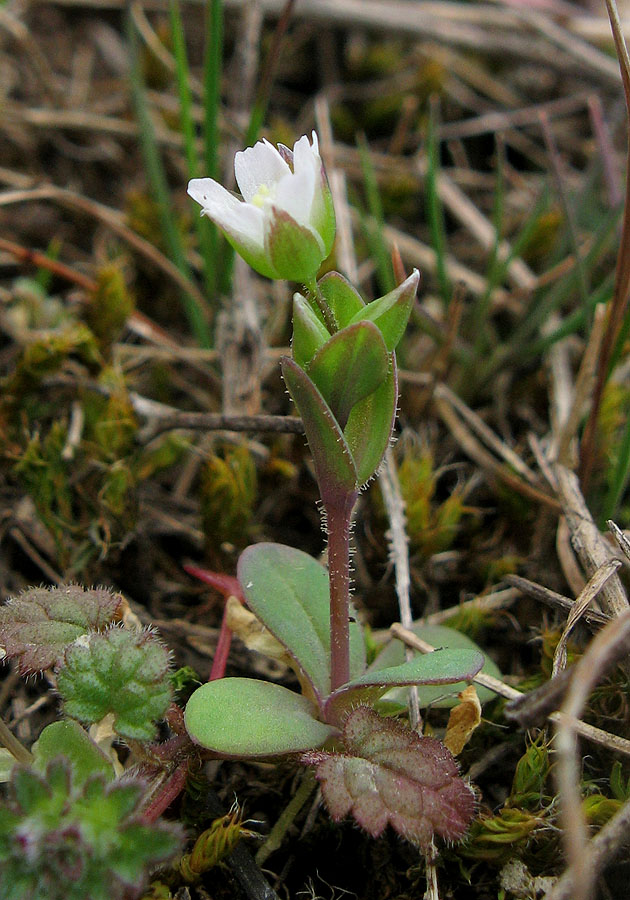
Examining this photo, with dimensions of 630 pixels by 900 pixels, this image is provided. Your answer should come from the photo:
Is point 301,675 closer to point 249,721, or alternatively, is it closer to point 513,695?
point 249,721

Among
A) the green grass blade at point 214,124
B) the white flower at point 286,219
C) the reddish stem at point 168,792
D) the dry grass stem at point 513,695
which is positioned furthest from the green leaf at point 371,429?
the green grass blade at point 214,124

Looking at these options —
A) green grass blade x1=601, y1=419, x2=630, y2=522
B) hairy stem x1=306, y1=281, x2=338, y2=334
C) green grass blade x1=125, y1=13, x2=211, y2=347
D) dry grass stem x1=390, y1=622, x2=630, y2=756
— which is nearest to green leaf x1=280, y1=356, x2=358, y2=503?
hairy stem x1=306, y1=281, x2=338, y2=334

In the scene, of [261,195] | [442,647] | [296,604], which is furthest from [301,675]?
[261,195]

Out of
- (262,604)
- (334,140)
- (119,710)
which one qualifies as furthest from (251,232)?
(334,140)

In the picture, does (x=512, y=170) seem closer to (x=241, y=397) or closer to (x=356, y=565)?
(x=241, y=397)

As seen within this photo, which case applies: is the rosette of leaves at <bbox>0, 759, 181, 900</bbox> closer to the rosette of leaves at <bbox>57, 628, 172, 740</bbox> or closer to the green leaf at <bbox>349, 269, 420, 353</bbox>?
the rosette of leaves at <bbox>57, 628, 172, 740</bbox>

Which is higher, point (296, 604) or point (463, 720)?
point (296, 604)
